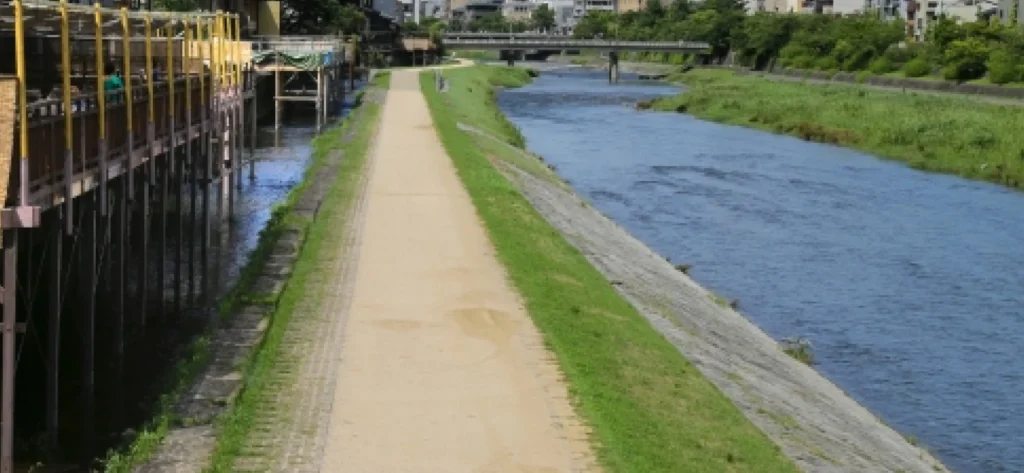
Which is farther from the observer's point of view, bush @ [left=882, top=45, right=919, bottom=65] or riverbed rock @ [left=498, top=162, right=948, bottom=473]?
bush @ [left=882, top=45, right=919, bottom=65]

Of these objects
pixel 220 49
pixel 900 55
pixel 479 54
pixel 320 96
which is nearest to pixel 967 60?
pixel 900 55

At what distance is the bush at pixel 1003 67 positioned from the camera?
81.2 m

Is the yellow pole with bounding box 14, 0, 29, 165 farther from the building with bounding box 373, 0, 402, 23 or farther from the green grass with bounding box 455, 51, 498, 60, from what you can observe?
the green grass with bounding box 455, 51, 498, 60

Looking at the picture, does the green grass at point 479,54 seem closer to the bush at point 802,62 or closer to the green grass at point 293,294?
the bush at point 802,62

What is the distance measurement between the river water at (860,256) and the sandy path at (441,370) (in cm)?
580

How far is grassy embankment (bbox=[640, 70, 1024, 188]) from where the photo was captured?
55.4 metres

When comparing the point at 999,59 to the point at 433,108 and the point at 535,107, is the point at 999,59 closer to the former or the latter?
the point at 535,107

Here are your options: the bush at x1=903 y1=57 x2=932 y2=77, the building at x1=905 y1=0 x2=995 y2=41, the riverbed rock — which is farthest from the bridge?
the riverbed rock

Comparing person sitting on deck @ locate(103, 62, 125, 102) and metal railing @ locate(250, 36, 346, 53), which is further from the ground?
metal railing @ locate(250, 36, 346, 53)

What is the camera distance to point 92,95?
17734 millimetres

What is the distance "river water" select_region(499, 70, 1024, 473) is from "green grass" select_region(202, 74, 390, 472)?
7.23m

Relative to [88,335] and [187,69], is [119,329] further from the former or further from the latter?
[187,69]

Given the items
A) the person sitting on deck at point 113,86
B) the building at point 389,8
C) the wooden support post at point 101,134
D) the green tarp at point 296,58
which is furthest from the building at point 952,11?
the wooden support post at point 101,134

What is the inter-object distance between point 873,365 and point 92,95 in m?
12.3
